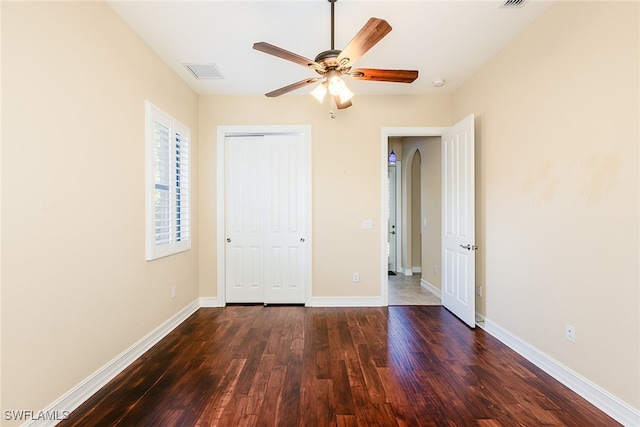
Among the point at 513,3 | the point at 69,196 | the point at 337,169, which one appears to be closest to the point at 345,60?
the point at 513,3

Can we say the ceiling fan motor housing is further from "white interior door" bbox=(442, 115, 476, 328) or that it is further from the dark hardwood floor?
the dark hardwood floor

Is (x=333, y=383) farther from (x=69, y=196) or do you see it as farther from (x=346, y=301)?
(x=69, y=196)

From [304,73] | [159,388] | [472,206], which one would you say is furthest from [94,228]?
[472,206]

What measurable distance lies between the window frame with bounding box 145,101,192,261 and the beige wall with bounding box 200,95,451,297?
373 millimetres

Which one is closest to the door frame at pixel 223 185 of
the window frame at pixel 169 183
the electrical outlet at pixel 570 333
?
the window frame at pixel 169 183

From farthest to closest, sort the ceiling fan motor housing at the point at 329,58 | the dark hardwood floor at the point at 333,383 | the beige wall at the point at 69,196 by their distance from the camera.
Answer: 1. the ceiling fan motor housing at the point at 329,58
2. the dark hardwood floor at the point at 333,383
3. the beige wall at the point at 69,196

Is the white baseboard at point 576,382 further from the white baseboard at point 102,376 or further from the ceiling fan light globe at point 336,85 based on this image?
the white baseboard at point 102,376

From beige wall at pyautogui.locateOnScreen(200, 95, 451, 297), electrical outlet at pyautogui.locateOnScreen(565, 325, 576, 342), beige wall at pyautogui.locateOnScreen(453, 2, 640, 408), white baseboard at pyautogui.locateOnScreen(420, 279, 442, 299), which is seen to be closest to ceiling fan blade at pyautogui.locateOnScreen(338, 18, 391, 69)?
beige wall at pyautogui.locateOnScreen(453, 2, 640, 408)

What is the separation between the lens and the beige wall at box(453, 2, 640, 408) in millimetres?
1606

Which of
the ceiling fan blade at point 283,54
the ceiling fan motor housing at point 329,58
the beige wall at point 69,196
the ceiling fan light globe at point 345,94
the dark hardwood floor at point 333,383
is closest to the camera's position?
the beige wall at point 69,196

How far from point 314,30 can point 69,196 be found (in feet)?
7.42

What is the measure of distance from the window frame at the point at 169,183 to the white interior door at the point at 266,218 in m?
0.56

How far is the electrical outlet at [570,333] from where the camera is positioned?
192 centimetres

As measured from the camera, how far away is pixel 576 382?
6.20ft
